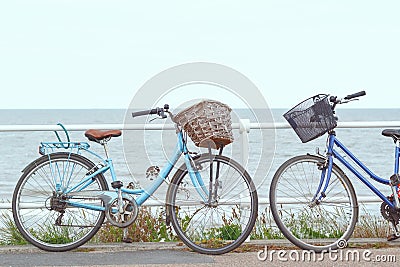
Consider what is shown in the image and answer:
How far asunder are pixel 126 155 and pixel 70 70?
33513 millimetres

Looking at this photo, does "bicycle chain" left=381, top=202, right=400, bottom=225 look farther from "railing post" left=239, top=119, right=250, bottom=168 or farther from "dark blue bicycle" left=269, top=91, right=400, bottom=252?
"railing post" left=239, top=119, right=250, bottom=168

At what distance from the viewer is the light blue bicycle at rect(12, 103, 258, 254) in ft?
19.7

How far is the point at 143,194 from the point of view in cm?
616

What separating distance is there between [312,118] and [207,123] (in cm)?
94

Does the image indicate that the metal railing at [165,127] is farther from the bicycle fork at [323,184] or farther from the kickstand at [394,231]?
the bicycle fork at [323,184]

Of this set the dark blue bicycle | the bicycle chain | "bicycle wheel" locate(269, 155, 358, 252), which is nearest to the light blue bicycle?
"bicycle wheel" locate(269, 155, 358, 252)

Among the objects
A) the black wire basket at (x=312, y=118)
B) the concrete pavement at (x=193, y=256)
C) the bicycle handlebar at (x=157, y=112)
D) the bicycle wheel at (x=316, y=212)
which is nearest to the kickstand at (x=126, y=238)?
the concrete pavement at (x=193, y=256)

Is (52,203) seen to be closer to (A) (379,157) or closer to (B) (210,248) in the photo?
(B) (210,248)

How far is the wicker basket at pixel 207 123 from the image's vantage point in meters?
5.69

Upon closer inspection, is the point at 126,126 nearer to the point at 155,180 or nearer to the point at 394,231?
the point at 155,180

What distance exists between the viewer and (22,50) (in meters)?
35.6

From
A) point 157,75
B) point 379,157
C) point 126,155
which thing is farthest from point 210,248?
point 379,157

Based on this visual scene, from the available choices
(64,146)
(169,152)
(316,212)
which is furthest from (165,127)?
(316,212)

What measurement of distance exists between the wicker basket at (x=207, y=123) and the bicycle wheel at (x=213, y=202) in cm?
28
